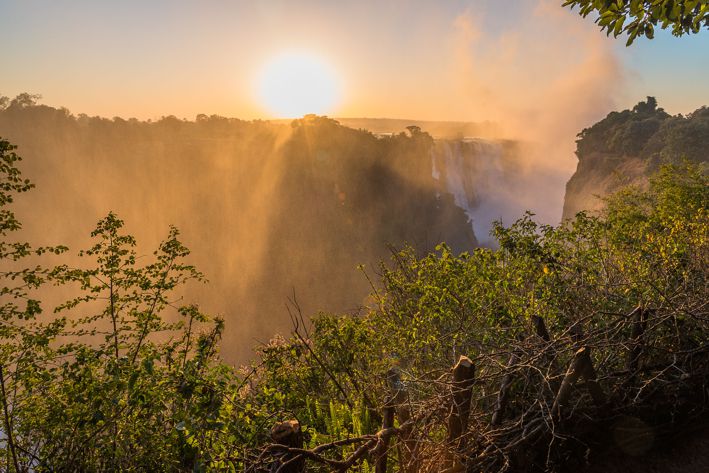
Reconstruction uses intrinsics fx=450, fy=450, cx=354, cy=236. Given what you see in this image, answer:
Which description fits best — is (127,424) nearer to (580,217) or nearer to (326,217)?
(580,217)

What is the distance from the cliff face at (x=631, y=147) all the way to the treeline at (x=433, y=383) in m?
45.6

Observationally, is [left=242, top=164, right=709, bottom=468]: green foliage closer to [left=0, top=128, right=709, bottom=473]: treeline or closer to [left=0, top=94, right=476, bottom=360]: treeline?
[left=0, top=128, right=709, bottom=473]: treeline

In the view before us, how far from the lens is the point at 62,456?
6.05 meters

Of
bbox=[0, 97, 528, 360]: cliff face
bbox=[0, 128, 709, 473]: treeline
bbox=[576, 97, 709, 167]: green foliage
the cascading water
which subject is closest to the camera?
bbox=[0, 128, 709, 473]: treeline

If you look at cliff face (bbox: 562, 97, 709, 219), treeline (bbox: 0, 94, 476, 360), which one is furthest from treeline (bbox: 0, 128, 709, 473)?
treeline (bbox: 0, 94, 476, 360)

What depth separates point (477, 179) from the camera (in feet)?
361

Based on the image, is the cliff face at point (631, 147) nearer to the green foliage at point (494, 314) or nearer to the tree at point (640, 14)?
the green foliage at point (494, 314)

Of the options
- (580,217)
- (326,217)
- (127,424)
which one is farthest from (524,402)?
(326,217)

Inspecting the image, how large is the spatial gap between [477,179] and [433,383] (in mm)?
110898

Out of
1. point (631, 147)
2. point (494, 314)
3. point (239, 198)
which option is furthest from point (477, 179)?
point (494, 314)

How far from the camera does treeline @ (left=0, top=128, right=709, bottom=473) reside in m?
4.03

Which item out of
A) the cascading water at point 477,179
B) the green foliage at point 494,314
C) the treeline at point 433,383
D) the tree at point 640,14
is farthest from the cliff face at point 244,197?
the tree at point 640,14

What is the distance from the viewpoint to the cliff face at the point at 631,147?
168 ft

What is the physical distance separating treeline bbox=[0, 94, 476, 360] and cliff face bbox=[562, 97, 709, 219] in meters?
27.2
